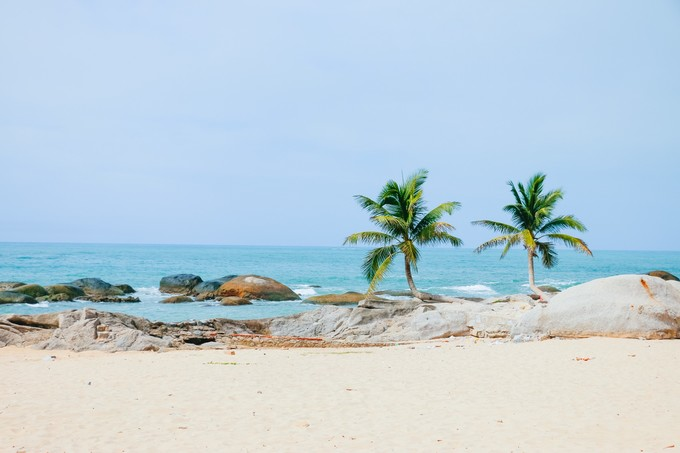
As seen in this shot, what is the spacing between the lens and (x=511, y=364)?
39.6 ft

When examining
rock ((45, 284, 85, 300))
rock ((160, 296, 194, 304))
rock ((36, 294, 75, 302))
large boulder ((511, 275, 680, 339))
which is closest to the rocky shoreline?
large boulder ((511, 275, 680, 339))

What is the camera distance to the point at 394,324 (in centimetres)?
1975

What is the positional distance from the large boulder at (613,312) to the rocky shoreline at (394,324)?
3 cm

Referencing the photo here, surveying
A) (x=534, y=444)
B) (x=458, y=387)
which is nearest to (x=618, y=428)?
(x=534, y=444)

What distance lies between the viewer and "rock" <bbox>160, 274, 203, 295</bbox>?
1510 inches

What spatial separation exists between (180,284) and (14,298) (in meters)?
11.4

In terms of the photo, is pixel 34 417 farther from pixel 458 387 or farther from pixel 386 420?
pixel 458 387

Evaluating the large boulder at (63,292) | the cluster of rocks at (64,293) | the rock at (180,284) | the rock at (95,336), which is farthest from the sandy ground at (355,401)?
the rock at (180,284)

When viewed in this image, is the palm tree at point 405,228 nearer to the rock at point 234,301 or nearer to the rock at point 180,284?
the rock at point 234,301

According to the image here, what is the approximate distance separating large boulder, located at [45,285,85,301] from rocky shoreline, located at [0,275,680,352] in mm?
15085

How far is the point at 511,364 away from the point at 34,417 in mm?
9403

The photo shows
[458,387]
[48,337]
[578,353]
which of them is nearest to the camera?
[458,387]

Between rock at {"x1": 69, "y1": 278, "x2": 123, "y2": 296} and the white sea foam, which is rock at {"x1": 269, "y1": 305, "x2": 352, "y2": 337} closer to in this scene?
rock at {"x1": 69, "y1": 278, "x2": 123, "y2": 296}

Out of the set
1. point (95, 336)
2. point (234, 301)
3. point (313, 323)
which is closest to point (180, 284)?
point (234, 301)
